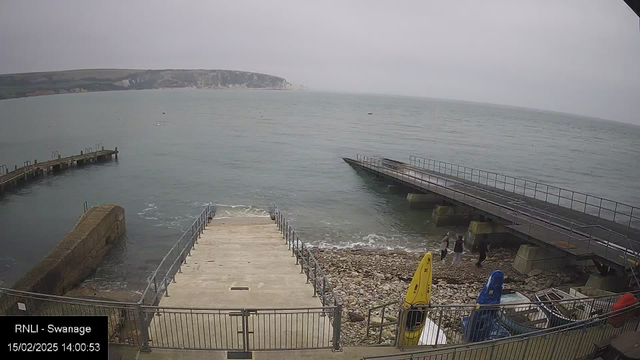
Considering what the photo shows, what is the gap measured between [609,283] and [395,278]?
8493mm

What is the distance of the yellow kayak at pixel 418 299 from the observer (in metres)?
8.23

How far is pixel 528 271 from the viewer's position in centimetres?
1903

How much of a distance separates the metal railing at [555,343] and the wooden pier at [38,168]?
131 feet

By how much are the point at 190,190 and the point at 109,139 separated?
40167 mm

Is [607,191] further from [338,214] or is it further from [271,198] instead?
[271,198]

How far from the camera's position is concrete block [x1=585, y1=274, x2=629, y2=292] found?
15.6 m

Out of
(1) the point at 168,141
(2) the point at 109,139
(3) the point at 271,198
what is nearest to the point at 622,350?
(3) the point at 271,198

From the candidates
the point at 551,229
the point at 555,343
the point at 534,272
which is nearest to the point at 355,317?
the point at 555,343

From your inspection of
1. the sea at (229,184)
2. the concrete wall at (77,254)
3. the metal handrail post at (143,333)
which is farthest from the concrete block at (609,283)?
the concrete wall at (77,254)

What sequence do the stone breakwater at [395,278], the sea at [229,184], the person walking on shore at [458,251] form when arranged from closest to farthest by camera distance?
the stone breakwater at [395,278]
the person walking on shore at [458,251]
the sea at [229,184]

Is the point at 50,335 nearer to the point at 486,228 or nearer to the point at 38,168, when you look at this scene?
the point at 486,228

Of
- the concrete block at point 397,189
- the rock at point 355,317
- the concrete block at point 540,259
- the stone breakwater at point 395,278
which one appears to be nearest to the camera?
the rock at point 355,317

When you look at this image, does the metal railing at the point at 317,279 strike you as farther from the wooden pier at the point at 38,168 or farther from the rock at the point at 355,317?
the wooden pier at the point at 38,168

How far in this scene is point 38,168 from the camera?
39812 millimetres
